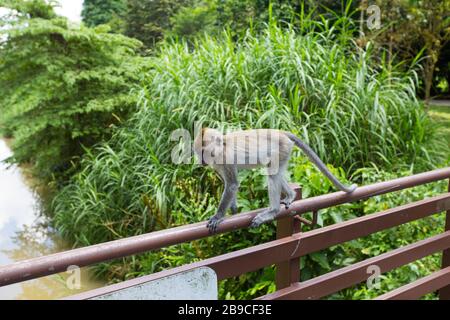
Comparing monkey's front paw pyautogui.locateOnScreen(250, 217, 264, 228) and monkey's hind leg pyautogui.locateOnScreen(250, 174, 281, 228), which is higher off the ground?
monkey's hind leg pyautogui.locateOnScreen(250, 174, 281, 228)

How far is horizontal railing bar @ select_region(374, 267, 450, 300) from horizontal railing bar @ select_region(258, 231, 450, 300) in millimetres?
115

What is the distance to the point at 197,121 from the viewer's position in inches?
158

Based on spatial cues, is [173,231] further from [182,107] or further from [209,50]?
[209,50]

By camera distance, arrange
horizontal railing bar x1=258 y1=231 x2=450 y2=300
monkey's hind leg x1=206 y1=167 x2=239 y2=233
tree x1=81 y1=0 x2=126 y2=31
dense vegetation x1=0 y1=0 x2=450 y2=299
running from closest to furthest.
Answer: horizontal railing bar x1=258 y1=231 x2=450 y2=300, monkey's hind leg x1=206 y1=167 x2=239 y2=233, dense vegetation x1=0 y1=0 x2=450 y2=299, tree x1=81 y1=0 x2=126 y2=31

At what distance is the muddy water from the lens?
4.29m

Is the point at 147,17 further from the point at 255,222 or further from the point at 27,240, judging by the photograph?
the point at 255,222

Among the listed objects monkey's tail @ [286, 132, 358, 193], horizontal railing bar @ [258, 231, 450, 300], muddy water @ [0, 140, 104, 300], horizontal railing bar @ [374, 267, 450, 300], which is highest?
monkey's tail @ [286, 132, 358, 193]

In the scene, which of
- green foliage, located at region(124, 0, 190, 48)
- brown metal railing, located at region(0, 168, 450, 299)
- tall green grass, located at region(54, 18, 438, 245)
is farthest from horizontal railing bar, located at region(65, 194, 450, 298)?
green foliage, located at region(124, 0, 190, 48)

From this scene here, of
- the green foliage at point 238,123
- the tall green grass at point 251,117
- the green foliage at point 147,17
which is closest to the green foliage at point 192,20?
the green foliage at point 147,17

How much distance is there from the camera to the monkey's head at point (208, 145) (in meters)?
1.86

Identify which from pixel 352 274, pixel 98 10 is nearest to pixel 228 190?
pixel 352 274

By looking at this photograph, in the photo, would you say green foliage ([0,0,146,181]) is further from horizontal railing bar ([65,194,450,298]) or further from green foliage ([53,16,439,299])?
horizontal railing bar ([65,194,450,298])

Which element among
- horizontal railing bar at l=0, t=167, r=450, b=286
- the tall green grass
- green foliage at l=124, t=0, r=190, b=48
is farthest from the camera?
green foliage at l=124, t=0, r=190, b=48

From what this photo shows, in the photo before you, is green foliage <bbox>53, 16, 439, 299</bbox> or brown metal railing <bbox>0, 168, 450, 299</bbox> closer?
brown metal railing <bbox>0, 168, 450, 299</bbox>
